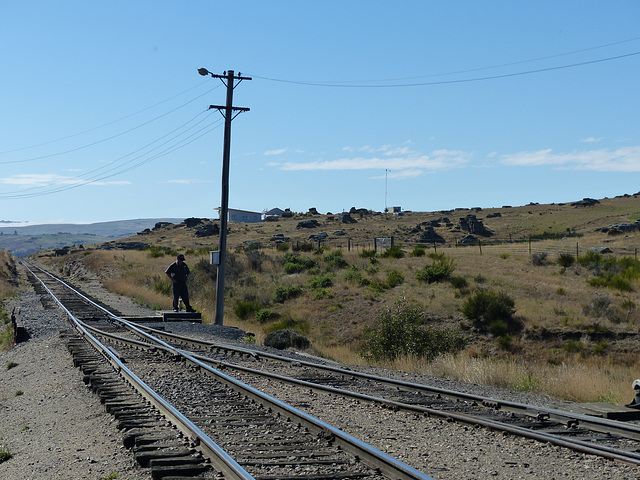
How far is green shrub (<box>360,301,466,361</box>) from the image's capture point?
22.5 m

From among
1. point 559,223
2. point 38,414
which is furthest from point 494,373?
point 559,223

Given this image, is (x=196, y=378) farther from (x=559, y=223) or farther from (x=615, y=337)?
(x=559, y=223)

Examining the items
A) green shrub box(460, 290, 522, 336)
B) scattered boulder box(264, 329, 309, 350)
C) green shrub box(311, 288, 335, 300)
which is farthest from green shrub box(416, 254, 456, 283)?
scattered boulder box(264, 329, 309, 350)

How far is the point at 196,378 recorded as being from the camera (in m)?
11.9

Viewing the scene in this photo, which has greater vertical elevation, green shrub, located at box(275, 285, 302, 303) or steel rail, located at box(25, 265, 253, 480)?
steel rail, located at box(25, 265, 253, 480)

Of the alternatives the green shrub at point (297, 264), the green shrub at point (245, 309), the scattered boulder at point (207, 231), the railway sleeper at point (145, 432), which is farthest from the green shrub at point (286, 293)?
the scattered boulder at point (207, 231)

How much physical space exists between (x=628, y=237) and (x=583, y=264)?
79.0ft

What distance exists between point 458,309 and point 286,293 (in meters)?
9.77

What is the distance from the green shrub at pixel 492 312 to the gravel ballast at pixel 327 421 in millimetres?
15760

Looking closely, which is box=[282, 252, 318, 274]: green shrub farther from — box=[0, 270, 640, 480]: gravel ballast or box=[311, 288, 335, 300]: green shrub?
box=[0, 270, 640, 480]: gravel ballast

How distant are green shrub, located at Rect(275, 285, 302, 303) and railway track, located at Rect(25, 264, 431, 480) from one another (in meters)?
21.8

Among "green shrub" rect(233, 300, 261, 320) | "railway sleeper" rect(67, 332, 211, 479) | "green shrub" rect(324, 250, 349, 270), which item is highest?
"green shrub" rect(324, 250, 349, 270)

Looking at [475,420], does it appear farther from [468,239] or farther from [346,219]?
[346,219]

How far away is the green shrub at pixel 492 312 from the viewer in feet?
90.3
